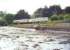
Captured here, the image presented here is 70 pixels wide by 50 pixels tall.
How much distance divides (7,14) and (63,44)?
0.79 meters

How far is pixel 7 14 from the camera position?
205 cm

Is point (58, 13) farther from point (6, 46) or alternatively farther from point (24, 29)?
point (6, 46)

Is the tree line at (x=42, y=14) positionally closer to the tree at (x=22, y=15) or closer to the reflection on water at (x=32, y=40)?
the tree at (x=22, y=15)

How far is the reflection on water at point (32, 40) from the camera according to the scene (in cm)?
183

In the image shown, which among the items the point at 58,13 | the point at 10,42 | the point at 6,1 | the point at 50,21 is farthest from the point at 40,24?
the point at 6,1

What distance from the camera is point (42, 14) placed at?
198cm

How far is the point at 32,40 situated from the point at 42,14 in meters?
0.34

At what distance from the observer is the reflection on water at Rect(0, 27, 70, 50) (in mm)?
1831

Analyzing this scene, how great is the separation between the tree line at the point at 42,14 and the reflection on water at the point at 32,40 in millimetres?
126

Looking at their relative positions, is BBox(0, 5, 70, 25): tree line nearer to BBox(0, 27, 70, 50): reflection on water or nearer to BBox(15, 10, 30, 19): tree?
BBox(15, 10, 30, 19): tree

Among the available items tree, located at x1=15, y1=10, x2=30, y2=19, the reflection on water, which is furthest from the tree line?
the reflection on water

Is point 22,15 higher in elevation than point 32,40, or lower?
higher

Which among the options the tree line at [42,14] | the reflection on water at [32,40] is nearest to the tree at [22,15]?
the tree line at [42,14]

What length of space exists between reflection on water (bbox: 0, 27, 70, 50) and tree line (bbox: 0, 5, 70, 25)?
0.13 metres
